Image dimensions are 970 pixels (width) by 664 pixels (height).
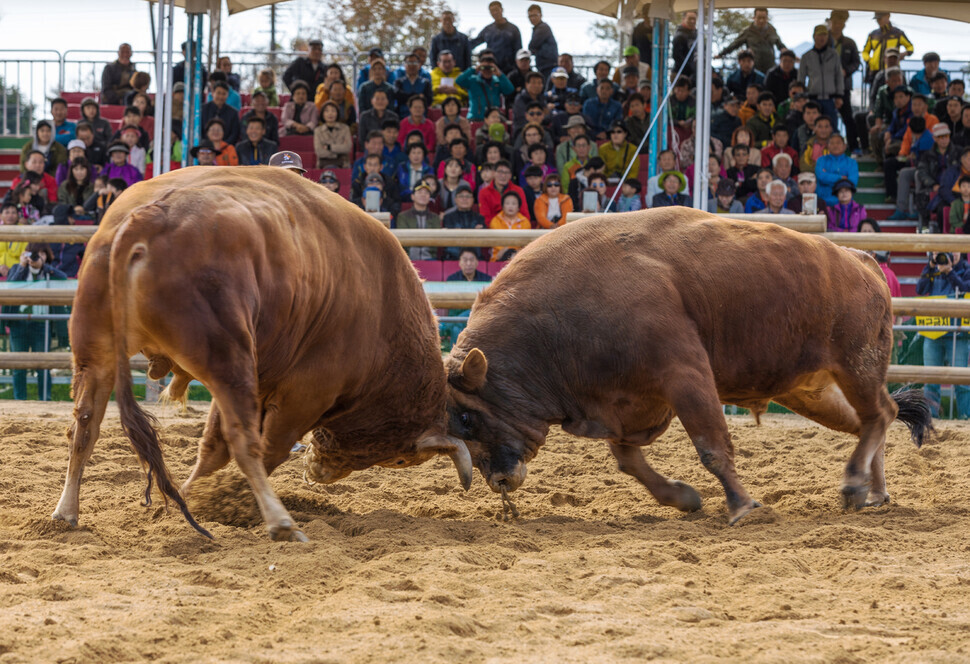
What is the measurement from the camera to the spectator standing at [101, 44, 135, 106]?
48.2 feet

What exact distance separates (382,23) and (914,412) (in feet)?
71.9

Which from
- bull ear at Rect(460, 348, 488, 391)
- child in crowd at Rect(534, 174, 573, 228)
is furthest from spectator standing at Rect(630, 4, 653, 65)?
bull ear at Rect(460, 348, 488, 391)

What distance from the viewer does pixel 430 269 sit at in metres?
8.64

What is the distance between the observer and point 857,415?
5188mm

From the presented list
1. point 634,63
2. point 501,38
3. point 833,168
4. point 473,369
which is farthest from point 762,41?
point 473,369

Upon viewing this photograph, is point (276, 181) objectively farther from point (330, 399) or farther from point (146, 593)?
point (146, 593)

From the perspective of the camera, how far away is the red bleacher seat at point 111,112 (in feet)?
47.9

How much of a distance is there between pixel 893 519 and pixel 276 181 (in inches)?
116

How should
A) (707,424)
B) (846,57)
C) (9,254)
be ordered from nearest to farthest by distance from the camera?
1. (707,424)
2. (9,254)
3. (846,57)

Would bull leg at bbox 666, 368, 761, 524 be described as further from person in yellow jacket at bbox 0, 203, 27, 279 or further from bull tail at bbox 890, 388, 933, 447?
person in yellow jacket at bbox 0, 203, 27, 279

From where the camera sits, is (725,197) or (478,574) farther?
(725,197)

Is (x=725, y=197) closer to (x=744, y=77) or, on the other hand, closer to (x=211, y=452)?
(x=744, y=77)

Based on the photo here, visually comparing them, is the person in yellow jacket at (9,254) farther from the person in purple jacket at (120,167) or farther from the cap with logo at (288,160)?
the cap with logo at (288,160)

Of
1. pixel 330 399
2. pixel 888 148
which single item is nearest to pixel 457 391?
pixel 330 399
